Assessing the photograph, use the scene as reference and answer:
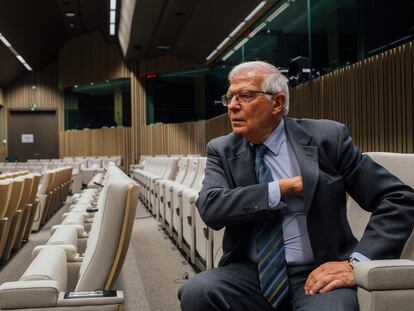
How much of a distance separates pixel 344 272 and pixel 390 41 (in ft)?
16.6

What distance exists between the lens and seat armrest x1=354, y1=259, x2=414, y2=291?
60.3 inches

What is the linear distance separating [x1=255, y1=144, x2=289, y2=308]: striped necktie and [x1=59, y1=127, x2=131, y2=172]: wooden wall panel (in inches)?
665

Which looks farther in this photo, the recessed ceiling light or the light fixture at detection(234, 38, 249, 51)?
the recessed ceiling light

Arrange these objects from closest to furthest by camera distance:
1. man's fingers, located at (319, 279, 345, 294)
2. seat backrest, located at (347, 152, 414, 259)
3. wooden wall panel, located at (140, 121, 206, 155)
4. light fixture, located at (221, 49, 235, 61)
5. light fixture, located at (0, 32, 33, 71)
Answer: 1. man's fingers, located at (319, 279, 345, 294)
2. seat backrest, located at (347, 152, 414, 259)
3. light fixture, located at (221, 49, 235, 61)
4. light fixture, located at (0, 32, 33, 71)
5. wooden wall panel, located at (140, 121, 206, 155)

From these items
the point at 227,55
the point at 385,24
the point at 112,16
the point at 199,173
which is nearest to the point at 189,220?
the point at 199,173

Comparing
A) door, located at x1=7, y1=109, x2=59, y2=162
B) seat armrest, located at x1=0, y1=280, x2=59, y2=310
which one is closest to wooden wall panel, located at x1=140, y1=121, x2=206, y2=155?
door, located at x1=7, y1=109, x2=59, y2=162

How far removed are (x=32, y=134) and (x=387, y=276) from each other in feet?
70.0

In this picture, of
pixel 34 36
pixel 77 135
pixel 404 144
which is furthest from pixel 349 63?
pixel 77 135

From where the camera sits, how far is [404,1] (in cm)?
602

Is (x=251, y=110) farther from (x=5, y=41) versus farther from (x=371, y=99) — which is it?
(x=5, y=41)

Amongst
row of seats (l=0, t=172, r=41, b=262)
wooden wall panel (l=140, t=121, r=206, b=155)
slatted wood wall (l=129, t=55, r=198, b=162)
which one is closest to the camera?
row of seats (l=0, t=172, r=41, b=262)

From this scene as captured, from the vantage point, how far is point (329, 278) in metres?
1.69

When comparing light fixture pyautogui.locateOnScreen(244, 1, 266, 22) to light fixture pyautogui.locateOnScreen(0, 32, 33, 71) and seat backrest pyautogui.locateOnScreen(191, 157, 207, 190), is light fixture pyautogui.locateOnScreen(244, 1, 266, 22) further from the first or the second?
light fixture pyautogui.locateOnScreen(0, 32, 33, 71)

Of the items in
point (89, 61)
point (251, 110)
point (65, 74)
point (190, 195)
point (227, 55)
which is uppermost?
point (89, 61)
